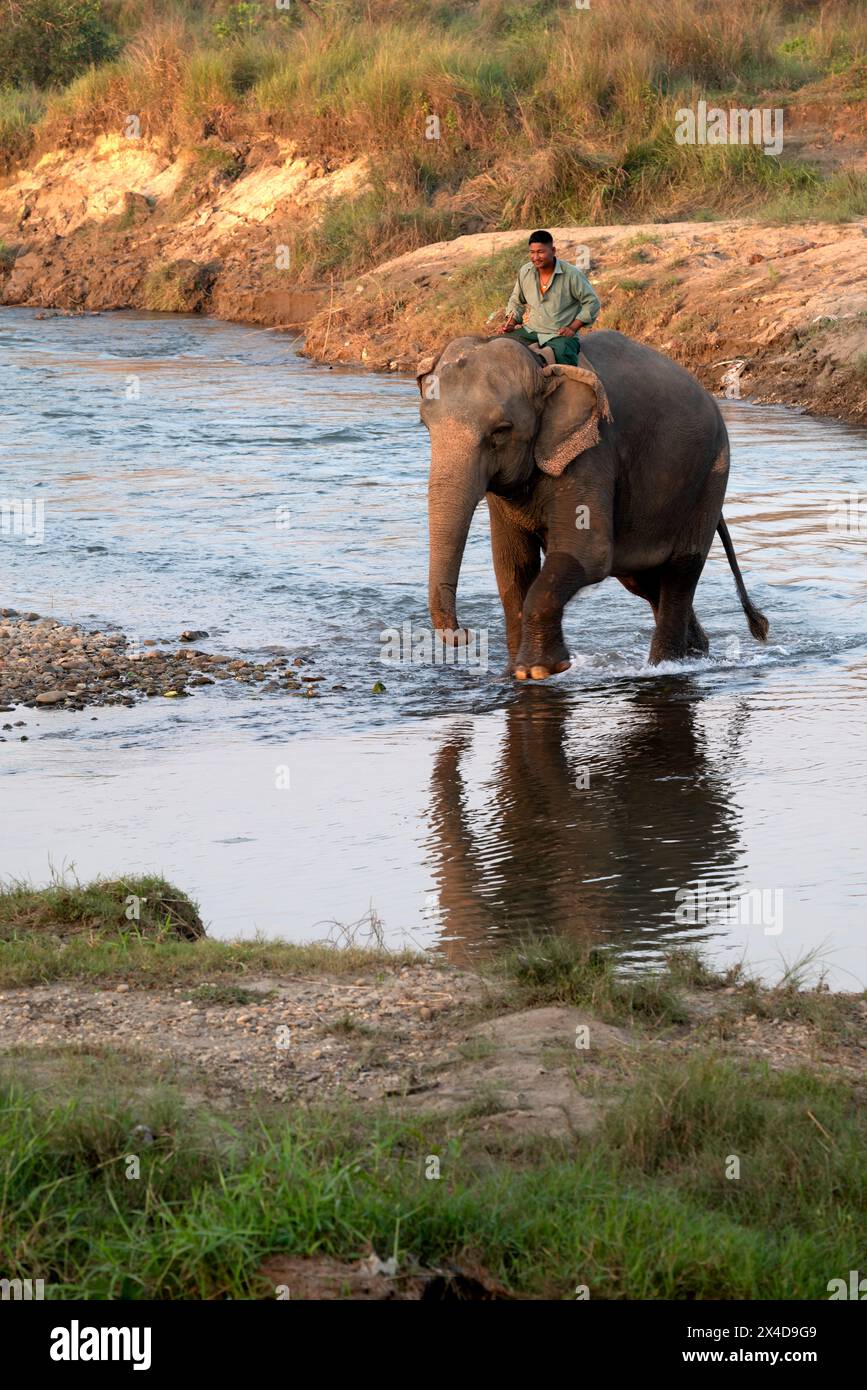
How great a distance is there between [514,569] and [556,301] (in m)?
1.35

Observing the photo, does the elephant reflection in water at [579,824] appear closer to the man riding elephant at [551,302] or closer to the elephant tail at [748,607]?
the elephant tail at [748,607]

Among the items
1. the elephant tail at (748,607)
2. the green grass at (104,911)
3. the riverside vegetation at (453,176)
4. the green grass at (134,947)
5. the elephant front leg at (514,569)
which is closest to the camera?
the green grass at (134,947)

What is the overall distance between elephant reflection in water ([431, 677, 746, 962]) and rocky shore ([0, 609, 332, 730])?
4.16 feet

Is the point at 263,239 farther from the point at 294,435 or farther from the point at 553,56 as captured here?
the point at 294,435

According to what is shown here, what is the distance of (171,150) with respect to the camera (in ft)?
91.7

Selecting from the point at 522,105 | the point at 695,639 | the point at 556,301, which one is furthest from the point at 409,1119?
the point at 522,105

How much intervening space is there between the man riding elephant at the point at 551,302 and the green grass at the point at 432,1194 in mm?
5139

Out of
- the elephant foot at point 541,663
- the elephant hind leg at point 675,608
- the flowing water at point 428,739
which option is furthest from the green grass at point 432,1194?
the elephant hind leg at point 675,608

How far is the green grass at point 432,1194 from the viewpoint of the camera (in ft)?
10.7

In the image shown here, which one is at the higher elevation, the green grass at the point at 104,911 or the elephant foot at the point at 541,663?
the elephant foot at the point at 541,663

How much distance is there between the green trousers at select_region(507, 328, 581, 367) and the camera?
8414mm

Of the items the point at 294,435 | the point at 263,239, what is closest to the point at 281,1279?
the point at 294,435

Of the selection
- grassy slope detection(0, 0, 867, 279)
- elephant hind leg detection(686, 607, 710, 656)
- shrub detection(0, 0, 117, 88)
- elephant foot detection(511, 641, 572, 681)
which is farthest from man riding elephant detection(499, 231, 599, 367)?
shrub detection(0, 0, 117, 88)

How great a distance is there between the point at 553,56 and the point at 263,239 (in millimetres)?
4654
